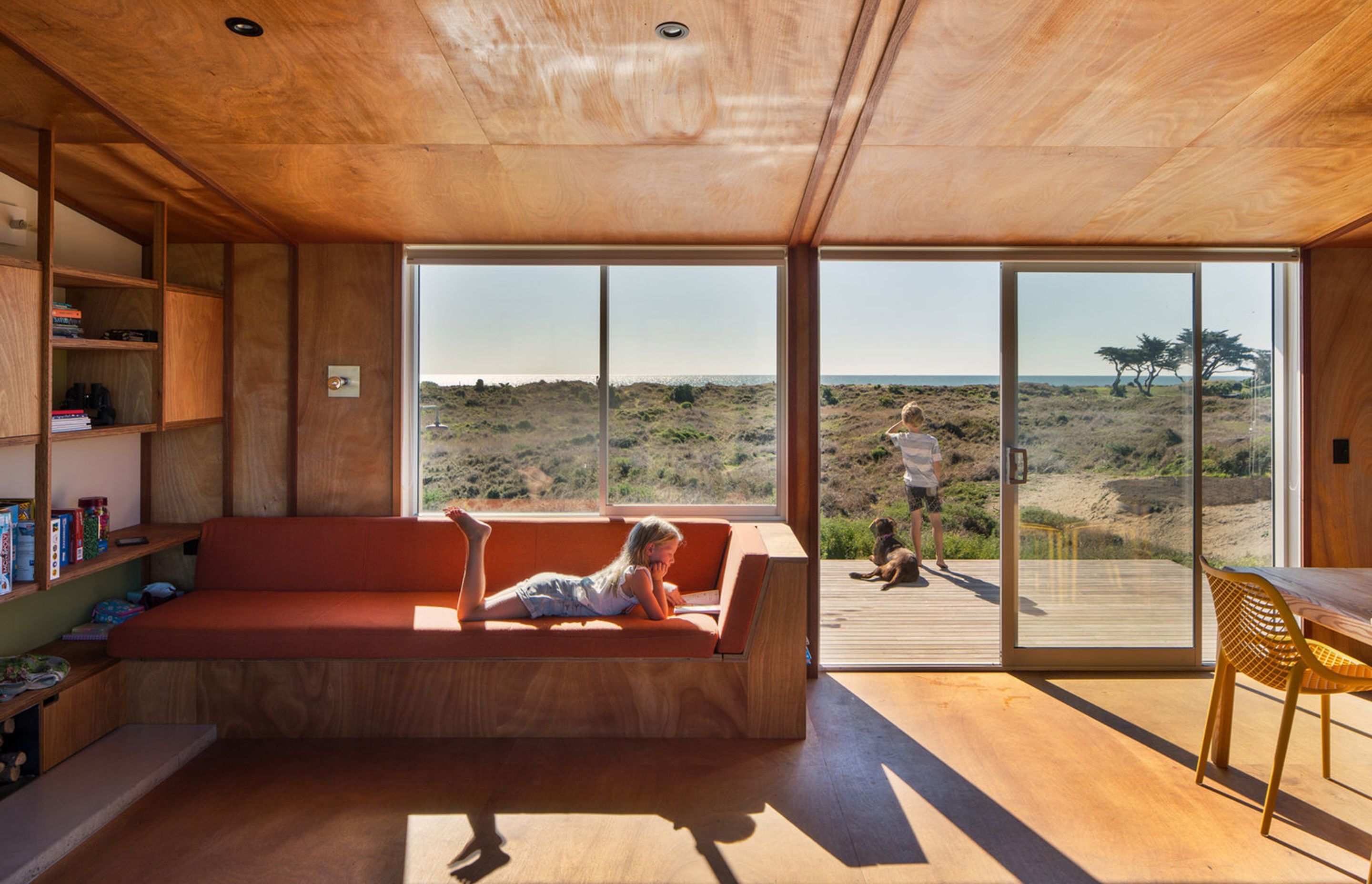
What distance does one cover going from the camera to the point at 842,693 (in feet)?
12.1

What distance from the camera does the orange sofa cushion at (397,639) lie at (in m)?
3.06

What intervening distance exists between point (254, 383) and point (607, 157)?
8.03ft

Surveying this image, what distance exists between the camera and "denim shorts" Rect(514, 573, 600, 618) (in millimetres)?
3215

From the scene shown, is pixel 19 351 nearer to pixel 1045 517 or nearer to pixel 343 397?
pixel 343 397

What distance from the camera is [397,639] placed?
3074mm

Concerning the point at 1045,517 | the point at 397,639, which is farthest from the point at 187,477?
the point at 1045,517

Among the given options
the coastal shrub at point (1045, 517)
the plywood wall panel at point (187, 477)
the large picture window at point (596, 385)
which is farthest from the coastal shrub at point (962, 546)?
the plywood wall panel at point (187, 477)

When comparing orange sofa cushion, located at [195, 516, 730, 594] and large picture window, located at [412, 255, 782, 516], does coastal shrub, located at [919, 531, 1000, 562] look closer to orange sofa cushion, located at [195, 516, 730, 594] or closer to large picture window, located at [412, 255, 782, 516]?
large picture window, located at [412, 255, 782, 516]

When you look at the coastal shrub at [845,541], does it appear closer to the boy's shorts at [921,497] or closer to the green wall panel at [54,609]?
the boy's shorts at [921,497]

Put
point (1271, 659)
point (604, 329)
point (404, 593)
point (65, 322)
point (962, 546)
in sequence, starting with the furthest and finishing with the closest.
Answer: point (962, 546)
point (604, 329)
point (404, 593)
point (65, 322)
point (1271, 659)

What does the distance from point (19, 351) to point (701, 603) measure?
9.26 ft

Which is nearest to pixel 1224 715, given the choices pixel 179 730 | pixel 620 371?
pixel 620 371

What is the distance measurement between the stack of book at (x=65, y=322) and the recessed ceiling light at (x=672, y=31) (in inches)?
104

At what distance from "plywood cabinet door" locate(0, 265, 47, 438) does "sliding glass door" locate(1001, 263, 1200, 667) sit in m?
4.35
